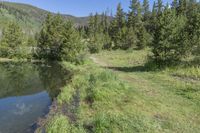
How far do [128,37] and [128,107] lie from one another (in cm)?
4916

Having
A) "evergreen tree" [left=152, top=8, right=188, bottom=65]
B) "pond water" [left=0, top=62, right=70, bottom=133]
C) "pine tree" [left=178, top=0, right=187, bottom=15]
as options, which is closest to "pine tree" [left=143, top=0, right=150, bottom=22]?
"pine tree" [left=178, top=0, right=187, bottom=15]

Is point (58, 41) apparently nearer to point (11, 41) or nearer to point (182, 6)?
point (11, 41)

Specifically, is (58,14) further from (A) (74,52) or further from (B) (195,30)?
(B) (195,30)

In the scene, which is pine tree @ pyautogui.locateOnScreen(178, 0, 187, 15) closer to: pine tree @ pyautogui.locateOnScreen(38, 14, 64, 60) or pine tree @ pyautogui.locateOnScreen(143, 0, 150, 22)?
pine tree @ pyautogui.locateOnScreen(143, 0, 150, 22)

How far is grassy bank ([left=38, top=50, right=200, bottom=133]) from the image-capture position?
9.76 m

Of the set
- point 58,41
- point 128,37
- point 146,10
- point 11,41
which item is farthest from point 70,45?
point 146,10

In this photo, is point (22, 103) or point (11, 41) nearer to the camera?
point (22, 103)

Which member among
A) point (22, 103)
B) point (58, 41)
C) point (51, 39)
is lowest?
point (22, 103)

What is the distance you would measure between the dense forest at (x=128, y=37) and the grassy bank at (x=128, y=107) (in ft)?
22.3

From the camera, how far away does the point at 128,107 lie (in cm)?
1213

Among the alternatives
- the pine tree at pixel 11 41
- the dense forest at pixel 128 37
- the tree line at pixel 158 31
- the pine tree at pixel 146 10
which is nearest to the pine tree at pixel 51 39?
the dense forest at pixel 128 37

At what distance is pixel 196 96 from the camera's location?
1388 cm

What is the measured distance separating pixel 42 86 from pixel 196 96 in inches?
578

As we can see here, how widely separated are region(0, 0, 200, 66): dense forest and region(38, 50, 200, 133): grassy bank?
22.3 ft
